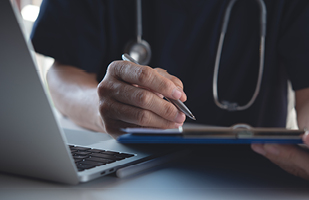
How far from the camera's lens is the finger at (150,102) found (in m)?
0.48

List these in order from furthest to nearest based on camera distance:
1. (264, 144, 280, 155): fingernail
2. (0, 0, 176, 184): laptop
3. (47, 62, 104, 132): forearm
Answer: (47, 62, 104, 132): forearm → (264, 144, 280, 155): fingernail → (0, 0, 176, 184): laptop

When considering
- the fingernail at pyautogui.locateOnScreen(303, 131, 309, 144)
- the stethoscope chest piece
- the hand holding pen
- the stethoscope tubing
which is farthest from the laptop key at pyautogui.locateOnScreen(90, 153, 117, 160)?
the stethoscope tubing

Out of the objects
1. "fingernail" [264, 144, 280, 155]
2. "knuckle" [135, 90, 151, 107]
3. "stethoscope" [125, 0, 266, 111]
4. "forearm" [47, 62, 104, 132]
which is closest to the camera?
"fingernail" [264, 144, 280, 155]

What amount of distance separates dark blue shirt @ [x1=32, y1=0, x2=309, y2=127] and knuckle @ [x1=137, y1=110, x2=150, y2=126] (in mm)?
429

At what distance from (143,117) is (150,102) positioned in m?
0.03

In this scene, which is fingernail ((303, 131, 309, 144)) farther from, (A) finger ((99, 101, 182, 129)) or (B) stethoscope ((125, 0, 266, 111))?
(B) stethoscope ((125, 0, 266, 111))

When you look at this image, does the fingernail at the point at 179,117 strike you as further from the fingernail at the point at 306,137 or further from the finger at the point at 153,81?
the fingernail at the point at 306,137

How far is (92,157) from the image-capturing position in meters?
0.40

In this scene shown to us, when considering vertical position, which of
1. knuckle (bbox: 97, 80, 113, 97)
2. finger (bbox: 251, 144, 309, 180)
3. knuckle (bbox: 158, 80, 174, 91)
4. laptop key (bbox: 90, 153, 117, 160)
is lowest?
finger (bbox: 251, 144, 309, 180)

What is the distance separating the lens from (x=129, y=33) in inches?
38.1

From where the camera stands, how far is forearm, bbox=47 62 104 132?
75 centimetres

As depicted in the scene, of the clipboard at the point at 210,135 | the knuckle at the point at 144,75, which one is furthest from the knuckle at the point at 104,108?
the clipboard at the point at 210,135

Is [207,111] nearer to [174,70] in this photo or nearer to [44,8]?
[174,70]

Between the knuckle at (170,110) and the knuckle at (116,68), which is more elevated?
the knuckle at (116,68)
